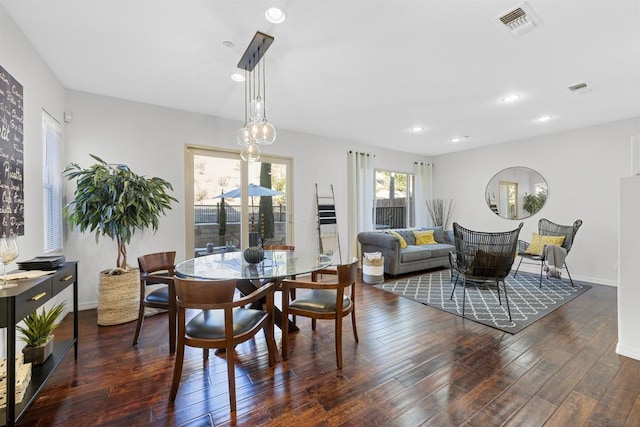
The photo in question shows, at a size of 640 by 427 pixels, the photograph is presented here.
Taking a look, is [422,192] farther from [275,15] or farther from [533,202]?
[275,15]

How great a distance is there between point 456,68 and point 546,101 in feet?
5.96

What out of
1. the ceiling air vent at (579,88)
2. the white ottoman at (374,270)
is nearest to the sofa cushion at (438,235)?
the white ottoman at (374,270)

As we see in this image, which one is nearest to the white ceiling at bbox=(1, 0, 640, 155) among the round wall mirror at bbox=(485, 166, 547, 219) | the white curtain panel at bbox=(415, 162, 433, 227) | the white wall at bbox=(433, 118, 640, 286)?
the white wall at bbox=(433, 118, 640, 286)

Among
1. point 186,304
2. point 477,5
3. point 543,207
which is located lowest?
point 186,304

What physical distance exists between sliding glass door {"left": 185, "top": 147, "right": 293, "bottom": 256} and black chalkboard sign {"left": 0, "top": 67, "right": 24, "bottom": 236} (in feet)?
6.15

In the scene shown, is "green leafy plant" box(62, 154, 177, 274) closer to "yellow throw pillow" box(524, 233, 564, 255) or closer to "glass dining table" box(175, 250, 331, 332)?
"glass dining table" box(175, 250, 331, 332)

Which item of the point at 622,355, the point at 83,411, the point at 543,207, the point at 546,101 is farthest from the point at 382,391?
the point at 543,207

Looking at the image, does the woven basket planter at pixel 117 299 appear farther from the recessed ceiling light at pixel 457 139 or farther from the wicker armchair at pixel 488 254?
the recessed ceiling light at pixel 457 139

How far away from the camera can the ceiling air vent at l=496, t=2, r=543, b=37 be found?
1.96m

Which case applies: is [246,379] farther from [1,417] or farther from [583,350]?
[583,350]

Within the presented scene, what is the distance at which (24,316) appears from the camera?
4.89 feet

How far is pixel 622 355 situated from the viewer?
2301 millimetres

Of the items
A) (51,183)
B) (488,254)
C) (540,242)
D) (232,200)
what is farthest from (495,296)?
(51,183)

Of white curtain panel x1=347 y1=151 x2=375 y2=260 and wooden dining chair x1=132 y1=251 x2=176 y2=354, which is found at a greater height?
white curtain panel x1=347 y1=151 x2=375 y2=260
